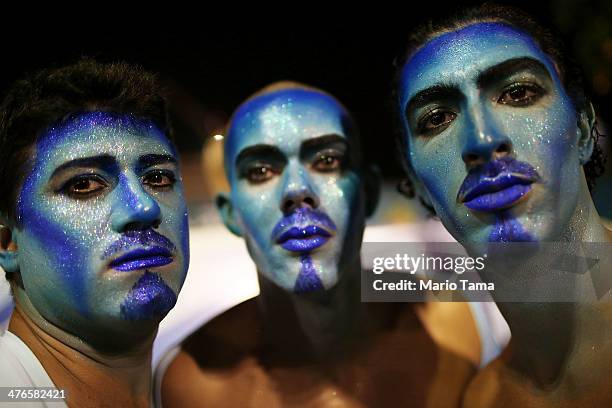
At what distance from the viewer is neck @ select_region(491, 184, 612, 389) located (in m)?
1.24

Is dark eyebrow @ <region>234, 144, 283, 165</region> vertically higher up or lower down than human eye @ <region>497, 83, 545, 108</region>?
higher up

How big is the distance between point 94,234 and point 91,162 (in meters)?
0.12

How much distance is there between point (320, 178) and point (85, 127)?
0.47 m

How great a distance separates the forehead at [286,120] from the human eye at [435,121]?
220mm

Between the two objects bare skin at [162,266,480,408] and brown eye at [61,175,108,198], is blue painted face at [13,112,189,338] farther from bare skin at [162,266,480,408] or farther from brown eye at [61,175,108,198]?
bare skin at [162,266,480,408]

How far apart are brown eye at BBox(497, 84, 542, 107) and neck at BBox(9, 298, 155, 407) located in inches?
30.0

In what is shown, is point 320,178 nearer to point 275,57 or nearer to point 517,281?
point 275,57

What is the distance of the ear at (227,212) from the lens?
5.02 feet

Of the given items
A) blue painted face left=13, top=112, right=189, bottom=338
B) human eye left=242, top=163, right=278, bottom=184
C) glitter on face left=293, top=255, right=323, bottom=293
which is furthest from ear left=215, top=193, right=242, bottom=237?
blue painted face left=13, top=112, right=189, bottom=338

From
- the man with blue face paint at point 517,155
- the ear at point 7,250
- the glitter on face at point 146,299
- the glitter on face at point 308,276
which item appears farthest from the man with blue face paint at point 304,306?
the ear at point 7,250

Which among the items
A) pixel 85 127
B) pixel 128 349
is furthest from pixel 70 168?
pixel 128 349

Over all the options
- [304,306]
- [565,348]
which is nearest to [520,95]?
[565,348]

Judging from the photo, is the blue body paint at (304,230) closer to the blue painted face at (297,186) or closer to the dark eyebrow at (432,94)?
the blue painted face at (297,186)

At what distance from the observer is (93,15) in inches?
54.7
